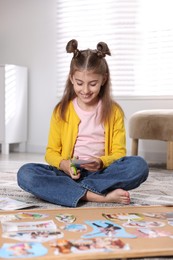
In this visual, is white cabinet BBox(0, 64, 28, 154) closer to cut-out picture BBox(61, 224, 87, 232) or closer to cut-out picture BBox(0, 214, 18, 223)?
cut-out picture BBox(0, 214, 18, 223)

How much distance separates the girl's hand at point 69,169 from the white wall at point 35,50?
6.25ft

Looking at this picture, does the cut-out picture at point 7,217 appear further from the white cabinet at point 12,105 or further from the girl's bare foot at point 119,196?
the white cabinet at point 12,105

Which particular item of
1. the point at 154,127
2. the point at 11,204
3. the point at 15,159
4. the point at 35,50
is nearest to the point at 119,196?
the point at 11,204

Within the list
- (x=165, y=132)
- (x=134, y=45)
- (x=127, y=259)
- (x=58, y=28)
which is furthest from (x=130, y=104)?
(x=127, y=259)

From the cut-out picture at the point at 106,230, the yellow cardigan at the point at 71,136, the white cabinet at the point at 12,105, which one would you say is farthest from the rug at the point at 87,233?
the white cabinet at the point at 12,105

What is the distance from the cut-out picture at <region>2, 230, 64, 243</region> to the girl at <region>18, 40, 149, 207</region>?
42cm

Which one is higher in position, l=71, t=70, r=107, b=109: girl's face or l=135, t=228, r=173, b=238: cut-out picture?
l=71, t=70, r=107, b=109: girl's face

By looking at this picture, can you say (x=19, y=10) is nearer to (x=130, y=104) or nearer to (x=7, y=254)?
(x=130, y=104)

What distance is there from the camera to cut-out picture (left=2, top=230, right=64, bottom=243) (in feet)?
3.19

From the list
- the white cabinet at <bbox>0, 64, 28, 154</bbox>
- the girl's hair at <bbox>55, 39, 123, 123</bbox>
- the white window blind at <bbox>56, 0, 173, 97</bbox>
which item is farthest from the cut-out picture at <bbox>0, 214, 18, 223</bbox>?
the white cabinet at <bbox>0, 64, 28, 154</bbox>

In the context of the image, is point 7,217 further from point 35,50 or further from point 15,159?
point 35,50

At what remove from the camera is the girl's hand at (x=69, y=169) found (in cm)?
147

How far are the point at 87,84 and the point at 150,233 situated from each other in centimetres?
66

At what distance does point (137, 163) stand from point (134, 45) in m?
1.72
